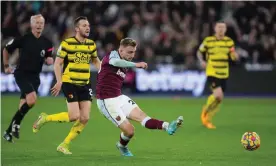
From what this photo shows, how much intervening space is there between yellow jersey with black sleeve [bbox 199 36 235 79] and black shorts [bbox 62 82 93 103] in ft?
16.1

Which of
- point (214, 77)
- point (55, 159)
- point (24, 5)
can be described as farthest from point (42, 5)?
point (55, 159)

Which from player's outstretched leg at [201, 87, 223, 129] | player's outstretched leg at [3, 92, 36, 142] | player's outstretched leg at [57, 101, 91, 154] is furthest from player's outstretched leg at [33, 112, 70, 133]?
player's outstretched leg at [201, 87, 223, 129]

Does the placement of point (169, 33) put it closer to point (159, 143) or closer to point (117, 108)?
point (159, 143)

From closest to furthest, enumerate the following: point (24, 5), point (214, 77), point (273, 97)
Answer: point (214, 77) → point (273, 97) → point (24, 5)

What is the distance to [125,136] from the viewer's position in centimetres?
1009

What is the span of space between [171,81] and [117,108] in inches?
486

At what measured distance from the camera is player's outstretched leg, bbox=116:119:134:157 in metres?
9.90

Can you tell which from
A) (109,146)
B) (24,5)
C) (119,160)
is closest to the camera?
(119,160)

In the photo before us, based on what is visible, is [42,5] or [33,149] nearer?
[33,149]

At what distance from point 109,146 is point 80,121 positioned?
969mm

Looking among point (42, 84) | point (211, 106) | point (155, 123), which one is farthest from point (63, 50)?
point (42, 84)

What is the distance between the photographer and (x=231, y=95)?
73.1 feet

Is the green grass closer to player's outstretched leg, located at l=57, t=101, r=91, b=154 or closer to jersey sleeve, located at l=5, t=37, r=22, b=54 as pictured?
player's outstretched leg, located at l=57, t=101, r=91, b=154

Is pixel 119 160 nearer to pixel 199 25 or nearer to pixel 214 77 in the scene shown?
pixel 214 77
